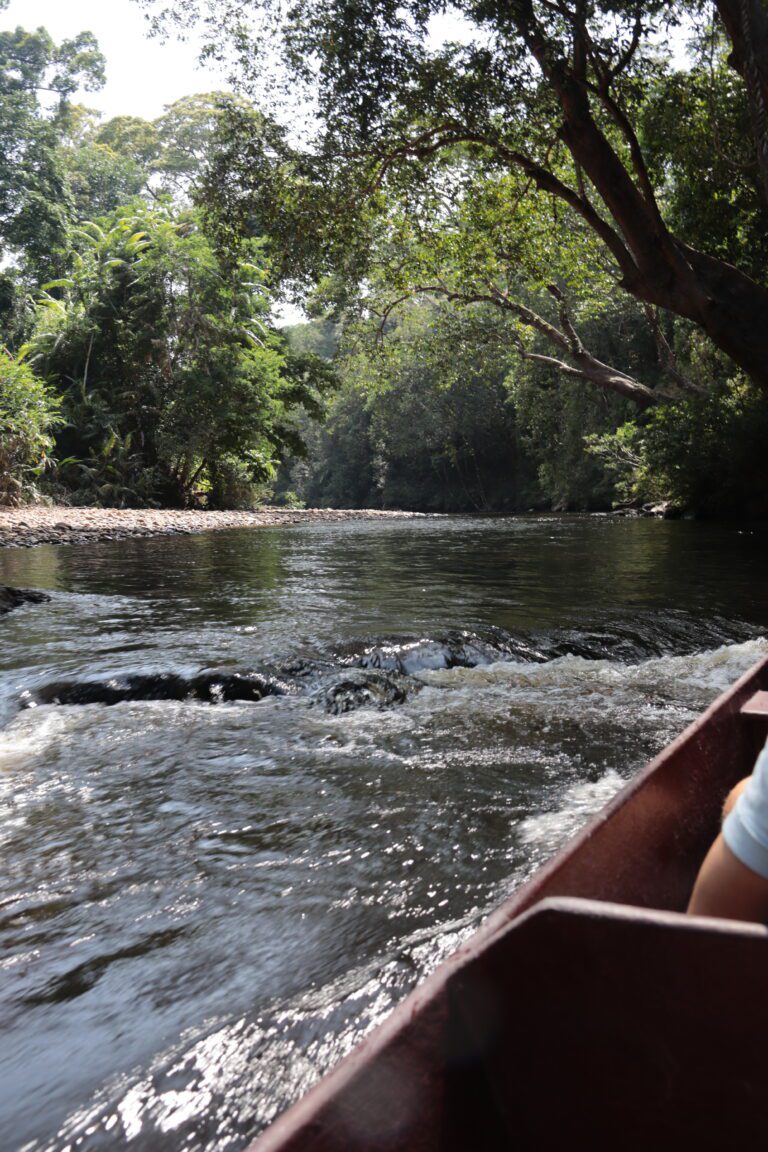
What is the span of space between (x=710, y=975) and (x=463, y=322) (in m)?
23.0

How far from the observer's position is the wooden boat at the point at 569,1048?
3.60 ft

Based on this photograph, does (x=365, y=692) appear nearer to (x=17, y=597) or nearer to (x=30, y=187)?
(x=17, y=597)

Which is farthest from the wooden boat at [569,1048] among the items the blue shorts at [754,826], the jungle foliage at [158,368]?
the jungle foliage at [158,368]

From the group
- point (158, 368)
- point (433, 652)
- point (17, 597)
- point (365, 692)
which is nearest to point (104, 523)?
point (158, 368)

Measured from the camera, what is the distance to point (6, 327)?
1093 inches

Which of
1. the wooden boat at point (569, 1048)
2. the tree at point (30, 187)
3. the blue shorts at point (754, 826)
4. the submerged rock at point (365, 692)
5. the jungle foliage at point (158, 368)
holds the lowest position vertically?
the submerged rock at point (365, 692)

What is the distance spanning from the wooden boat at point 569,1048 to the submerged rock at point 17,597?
8.13 m

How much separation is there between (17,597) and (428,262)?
11.7 meters

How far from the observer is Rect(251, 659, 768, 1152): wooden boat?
1.10m

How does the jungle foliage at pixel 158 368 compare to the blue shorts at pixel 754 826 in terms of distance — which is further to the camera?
the jungle foliage at pixel 158 368

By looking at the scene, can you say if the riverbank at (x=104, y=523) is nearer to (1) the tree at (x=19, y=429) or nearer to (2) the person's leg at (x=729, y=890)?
(1) the tree at (x=19, y=429)

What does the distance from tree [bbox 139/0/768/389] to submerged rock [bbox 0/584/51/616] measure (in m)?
7.71

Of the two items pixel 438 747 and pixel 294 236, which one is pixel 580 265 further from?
pixel 438 747

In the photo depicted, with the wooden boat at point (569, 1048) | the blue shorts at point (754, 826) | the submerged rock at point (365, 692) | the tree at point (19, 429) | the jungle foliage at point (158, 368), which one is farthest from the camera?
the jungle foliage at point (158, 368)
